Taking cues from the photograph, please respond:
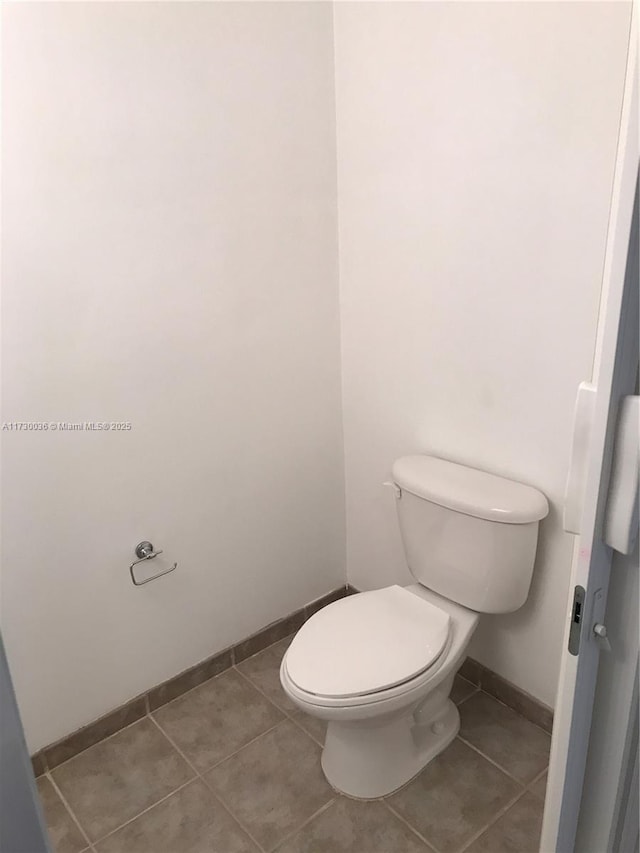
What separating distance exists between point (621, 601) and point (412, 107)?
53.0 inches

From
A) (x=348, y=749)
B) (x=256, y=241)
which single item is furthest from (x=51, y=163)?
(x=348, y=749)

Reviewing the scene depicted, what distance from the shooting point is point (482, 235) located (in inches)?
61.9

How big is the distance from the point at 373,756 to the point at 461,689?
0.48 metres

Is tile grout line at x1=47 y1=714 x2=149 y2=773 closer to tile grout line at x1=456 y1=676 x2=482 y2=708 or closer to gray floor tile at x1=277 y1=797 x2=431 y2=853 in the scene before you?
gray floor tile at x1=277 y1=797 x2=431 y2=853

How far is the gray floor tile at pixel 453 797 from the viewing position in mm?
1529

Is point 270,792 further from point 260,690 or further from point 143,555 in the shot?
point 143,555

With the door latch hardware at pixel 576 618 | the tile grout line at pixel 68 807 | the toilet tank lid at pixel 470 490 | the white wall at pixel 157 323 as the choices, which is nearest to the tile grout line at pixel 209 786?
the white wall at pixel 157 323

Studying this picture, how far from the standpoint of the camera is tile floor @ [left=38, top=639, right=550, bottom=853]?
1.53m

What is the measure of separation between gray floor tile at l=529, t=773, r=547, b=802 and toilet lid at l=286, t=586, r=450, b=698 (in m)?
0.47

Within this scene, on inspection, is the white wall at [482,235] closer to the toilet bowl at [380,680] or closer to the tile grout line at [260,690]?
the toilet bowl at [380,680]

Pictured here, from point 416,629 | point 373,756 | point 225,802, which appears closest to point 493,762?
point 373,756

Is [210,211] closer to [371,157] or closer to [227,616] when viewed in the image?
[371,157]

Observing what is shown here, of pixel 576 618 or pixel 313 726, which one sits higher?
pixel 576 618

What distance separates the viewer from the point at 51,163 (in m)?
1.41
